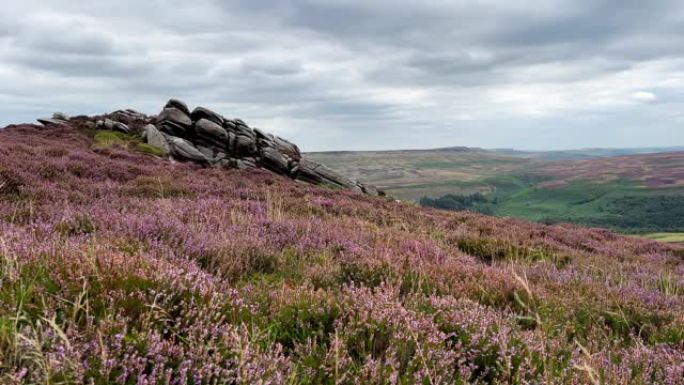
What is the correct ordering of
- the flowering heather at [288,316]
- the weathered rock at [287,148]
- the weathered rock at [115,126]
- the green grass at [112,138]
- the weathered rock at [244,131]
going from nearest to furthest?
the flowering heather at [288,316] < the green grass at [112,138] < the weathered rock at [115,126] < the weathered rock at [244,131] < the weathered rock at [287,148]

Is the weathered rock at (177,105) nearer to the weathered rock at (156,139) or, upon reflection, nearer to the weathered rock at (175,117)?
the weathered rock at (175,117)

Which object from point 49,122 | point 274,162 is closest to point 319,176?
point 274,162

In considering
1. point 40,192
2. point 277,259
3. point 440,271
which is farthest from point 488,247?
point 40,192

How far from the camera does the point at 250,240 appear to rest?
19.6ft

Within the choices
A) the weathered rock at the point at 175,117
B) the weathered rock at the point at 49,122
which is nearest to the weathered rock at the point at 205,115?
the weathered rock at the point at 175,117

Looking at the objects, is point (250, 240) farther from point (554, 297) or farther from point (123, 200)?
point (123, 200)

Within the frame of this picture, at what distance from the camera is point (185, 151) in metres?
28.9

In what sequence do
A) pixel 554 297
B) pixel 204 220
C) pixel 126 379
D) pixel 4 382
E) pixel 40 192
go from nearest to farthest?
pixel 4 382, pixel 126 379, pixel 554 297, pixel 204 220, pixel 40 192

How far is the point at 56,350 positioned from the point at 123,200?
8.05m

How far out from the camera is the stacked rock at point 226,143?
30.9 meters

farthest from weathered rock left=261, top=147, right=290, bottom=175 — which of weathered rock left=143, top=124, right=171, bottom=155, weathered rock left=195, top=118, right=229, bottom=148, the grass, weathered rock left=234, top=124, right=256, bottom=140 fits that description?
the grass

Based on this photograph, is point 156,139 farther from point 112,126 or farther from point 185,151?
point 112,126

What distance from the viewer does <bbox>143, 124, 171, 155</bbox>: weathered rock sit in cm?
2862

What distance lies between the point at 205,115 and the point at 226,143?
348cm
